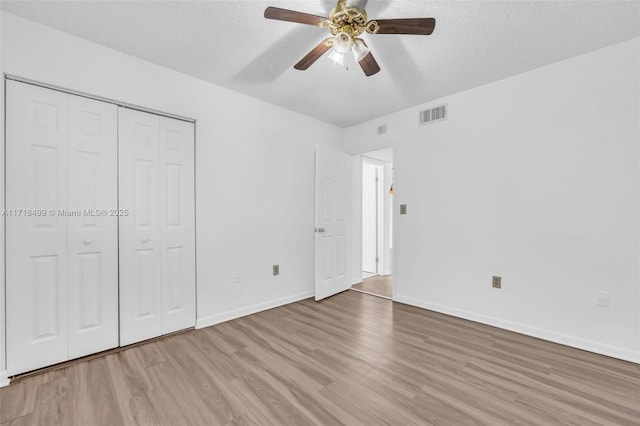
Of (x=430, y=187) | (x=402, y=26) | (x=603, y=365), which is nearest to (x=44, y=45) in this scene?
(x=402, y=26)

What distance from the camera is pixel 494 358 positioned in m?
2.30

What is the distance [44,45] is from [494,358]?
4304 mm

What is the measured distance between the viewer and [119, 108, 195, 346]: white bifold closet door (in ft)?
8.21

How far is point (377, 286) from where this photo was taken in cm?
457

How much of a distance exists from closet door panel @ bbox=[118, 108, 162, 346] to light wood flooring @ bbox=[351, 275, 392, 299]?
9.28ft

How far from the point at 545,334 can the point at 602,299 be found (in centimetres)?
56

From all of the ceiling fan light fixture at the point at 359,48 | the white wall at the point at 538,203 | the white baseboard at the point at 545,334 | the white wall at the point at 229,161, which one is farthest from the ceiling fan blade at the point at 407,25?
the white baseboard at the point at 545,334

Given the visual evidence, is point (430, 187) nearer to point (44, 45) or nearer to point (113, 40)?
point (113, 40)

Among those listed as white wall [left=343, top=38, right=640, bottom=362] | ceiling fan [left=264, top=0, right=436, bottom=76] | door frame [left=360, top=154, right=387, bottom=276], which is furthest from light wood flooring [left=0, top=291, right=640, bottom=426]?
door frame [left=360, top=154, right=387, bottom=276]

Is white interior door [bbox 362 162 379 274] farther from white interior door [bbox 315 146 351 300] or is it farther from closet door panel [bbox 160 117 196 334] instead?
closet door panel [bbox 160 117 196 334]

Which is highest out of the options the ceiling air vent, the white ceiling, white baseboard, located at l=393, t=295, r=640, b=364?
the white ceiling

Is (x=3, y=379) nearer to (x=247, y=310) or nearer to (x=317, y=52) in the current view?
(x=247, y=310)

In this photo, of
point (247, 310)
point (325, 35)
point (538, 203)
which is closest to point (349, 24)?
point (325, 35)

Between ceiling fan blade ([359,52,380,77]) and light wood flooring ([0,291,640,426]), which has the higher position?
ceiling fan blade ([359,52,380,77])
